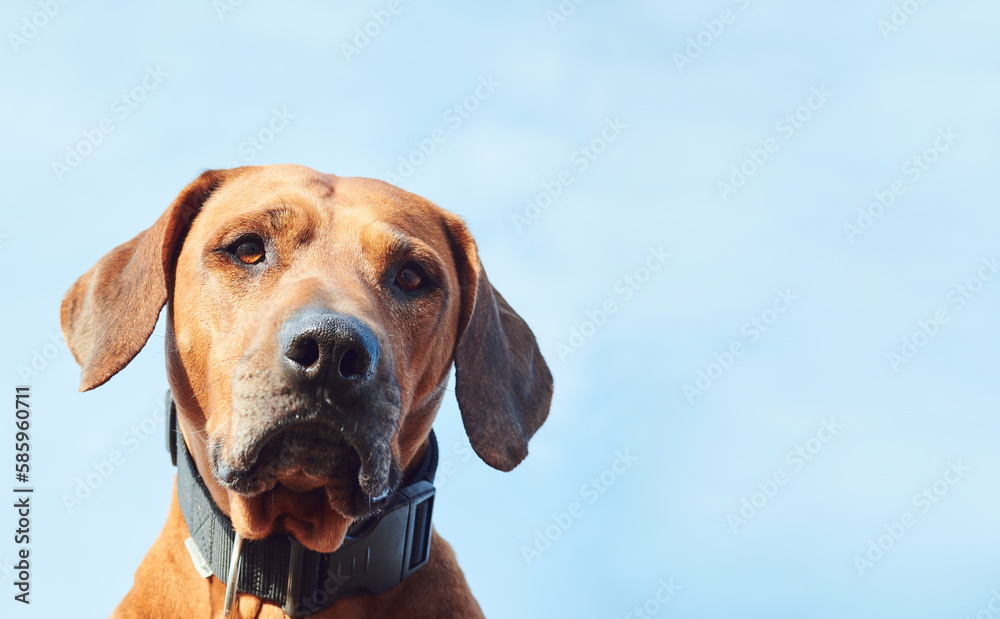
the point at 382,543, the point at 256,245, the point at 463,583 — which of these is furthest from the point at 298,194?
the point at 463,583

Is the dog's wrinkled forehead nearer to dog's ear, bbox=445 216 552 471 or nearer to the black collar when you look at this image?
dog's ear, bbox=445 216 552 471

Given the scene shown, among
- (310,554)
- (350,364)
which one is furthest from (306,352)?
(310,554)

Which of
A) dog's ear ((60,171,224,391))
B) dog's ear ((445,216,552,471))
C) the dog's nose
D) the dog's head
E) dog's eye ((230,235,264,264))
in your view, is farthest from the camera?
dog's ear ((445,216,552,471))

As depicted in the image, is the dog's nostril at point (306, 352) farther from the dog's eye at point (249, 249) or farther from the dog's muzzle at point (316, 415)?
the dog's eye at point (249, 249)

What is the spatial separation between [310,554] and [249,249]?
4.64 feet

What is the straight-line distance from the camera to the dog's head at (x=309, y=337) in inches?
142

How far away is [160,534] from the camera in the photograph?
4438 millimetres

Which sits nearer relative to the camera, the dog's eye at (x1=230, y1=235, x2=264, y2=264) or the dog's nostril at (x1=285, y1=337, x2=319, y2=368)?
the dog's nostril at (x1=285, y1=337, x2=319, y2=368)

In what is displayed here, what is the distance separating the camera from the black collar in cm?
393

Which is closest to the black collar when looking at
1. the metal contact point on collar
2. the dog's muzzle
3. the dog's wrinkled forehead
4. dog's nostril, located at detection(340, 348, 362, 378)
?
the metal contact point on collar

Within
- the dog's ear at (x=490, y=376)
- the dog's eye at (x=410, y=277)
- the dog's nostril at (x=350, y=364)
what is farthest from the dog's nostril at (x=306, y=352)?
the dog's ear at (x=490, y=376)

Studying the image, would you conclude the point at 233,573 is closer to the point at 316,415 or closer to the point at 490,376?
the point at 316,415

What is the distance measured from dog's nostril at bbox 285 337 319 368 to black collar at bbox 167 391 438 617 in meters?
0.88

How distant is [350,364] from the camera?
11.6 ft
